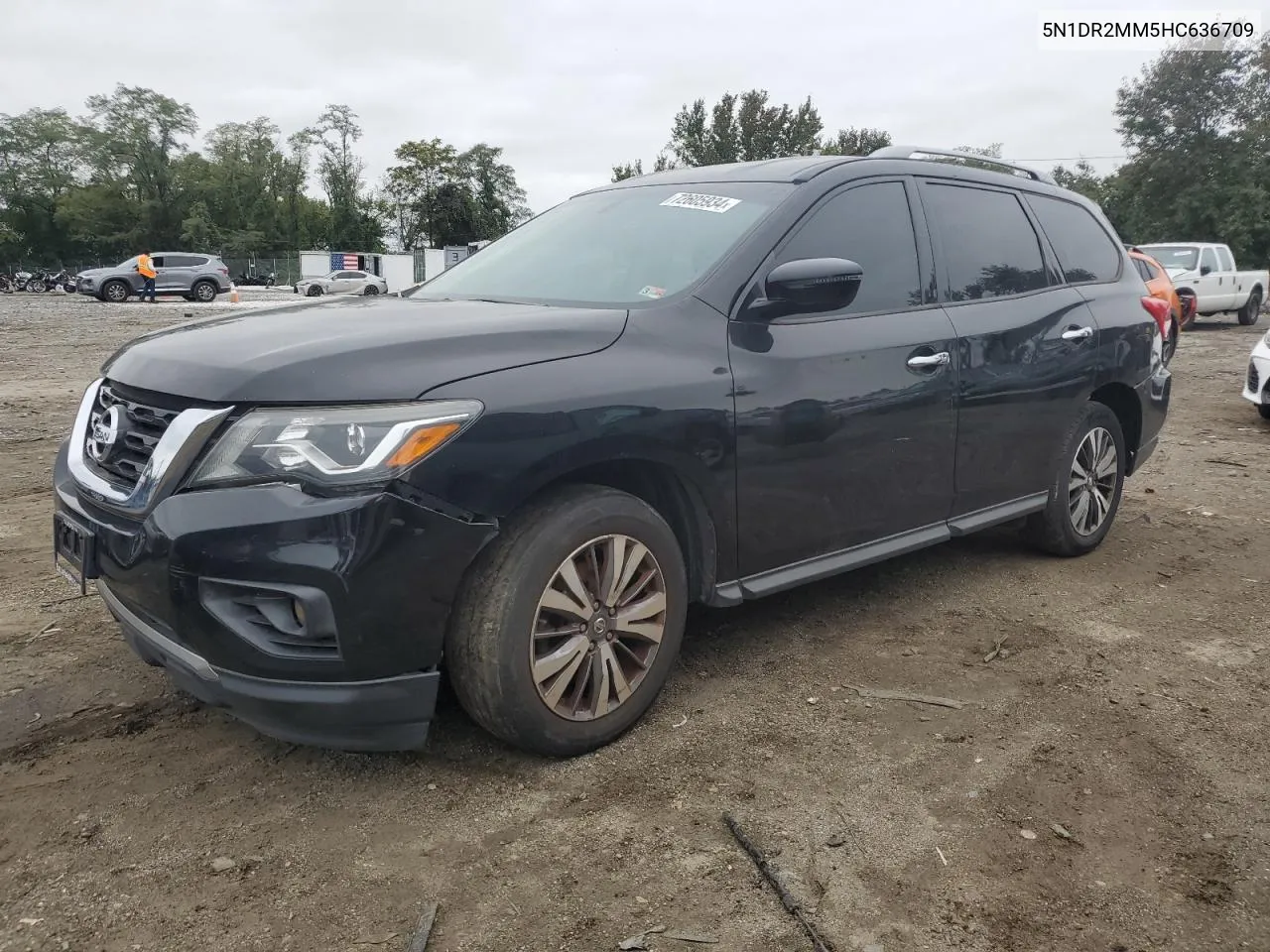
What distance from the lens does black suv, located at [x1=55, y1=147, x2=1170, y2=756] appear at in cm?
227

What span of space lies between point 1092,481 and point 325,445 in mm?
3730

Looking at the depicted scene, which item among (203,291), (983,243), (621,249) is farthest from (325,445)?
(203,291)

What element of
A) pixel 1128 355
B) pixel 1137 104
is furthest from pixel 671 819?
pixel 1137 104

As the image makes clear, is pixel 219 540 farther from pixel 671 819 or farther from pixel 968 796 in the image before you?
pixel 968 796

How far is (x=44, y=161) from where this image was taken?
215 feet

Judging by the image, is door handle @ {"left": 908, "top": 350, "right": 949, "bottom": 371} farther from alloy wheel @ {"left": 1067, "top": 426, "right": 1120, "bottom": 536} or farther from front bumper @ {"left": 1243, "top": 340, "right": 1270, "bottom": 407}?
front bumper @ {"left": 1243, "top": 340, "right": 1270, "bottom": 407}

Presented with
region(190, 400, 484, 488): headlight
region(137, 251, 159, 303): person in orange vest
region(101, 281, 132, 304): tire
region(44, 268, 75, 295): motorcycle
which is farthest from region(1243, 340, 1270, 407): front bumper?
region(44, 268, 75, 295): motorcycle

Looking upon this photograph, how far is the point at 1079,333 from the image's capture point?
4316 millimetres

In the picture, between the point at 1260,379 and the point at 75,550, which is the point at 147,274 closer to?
the point at 1260,379

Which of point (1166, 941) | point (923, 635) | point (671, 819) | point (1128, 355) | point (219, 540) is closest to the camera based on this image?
point (1166, 941)

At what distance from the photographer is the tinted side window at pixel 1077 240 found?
4.50m

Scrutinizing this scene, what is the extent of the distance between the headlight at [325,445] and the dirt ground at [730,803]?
890 millimetres

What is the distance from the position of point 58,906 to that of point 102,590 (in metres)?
0.90

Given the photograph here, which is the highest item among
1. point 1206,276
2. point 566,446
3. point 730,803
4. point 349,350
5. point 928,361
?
point 1206,276
